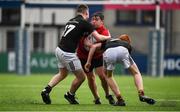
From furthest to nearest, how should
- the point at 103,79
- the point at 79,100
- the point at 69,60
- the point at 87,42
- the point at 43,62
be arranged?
the point at 43,62
the point at 79,100
the point at 103,79
the point at 87,42
the point at 69,60

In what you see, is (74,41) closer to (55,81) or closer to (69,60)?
(69,60)

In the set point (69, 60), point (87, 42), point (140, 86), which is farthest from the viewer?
point (87, 42)

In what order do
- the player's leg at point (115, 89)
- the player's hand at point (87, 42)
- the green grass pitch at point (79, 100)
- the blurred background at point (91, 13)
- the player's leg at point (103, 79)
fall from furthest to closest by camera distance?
1. the blurred background at point (91, 13)
2. the player's leg at point (103, 79)
3. the player's hand at point (87, 42)
4. the player's leg at point (115, 89)
5. the green grass pitch at point (79, 100)

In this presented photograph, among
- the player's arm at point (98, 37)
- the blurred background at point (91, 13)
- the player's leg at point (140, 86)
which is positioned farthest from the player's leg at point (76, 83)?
the blurred background at point (91, 13)

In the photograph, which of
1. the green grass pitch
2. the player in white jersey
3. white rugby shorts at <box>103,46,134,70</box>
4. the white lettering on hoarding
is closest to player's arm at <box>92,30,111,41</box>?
the player in white jersey

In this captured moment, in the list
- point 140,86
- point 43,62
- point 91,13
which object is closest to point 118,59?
point 140,86

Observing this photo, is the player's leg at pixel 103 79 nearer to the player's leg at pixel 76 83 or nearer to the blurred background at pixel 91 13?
the player's leg at pixel 76 83

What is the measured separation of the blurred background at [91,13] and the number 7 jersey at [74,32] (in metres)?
20.1

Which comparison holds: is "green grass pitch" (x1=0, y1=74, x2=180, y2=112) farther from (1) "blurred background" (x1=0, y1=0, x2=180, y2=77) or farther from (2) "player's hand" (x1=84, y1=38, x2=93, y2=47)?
(1) "blurred background" (x1=0, y1=0, x2=180, y2=77)

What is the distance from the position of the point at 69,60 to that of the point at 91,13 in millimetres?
21177

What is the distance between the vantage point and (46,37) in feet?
171

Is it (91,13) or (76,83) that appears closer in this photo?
(76,83)

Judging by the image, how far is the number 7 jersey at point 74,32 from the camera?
61.3ft

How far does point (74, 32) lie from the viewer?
61.5 ft
